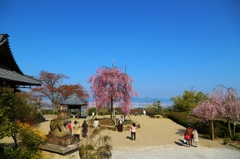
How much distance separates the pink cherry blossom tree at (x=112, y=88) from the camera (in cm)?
2261

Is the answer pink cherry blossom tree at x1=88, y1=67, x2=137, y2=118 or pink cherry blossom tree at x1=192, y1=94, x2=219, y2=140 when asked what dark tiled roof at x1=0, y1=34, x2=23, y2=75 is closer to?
pink cherry blossom tree at x1=88, y1=67, x2=137, y2=118

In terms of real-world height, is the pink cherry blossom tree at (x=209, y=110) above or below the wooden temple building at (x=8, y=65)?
below

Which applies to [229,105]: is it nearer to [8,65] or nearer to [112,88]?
[112,88]

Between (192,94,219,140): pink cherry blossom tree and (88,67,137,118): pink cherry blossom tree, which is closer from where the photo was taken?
(192,94,219,140): pink cherry blossom tree

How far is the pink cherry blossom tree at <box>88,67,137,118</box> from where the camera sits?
22.6m

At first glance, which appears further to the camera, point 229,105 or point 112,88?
point 112,88

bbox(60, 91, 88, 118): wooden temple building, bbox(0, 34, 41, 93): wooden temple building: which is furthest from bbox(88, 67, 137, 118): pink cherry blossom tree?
bbox(0, 34, 41, 93): wooden temple building

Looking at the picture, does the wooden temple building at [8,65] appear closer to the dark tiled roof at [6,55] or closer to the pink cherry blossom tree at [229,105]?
the dark tiled roof at [6,55]

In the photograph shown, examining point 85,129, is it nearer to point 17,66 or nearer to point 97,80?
point 17,66

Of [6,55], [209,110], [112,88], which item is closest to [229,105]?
[209,110]

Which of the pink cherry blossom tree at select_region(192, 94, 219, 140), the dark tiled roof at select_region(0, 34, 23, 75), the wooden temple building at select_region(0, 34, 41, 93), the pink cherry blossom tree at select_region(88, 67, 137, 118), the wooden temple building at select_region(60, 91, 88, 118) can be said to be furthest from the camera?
the wooden temple building at select_region(60, 91, 88, 118)

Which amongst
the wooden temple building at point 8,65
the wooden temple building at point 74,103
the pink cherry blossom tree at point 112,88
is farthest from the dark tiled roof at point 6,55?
the wooden temple building at point 74,103

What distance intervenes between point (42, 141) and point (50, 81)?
34419 mm

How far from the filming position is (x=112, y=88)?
22.7 meters
